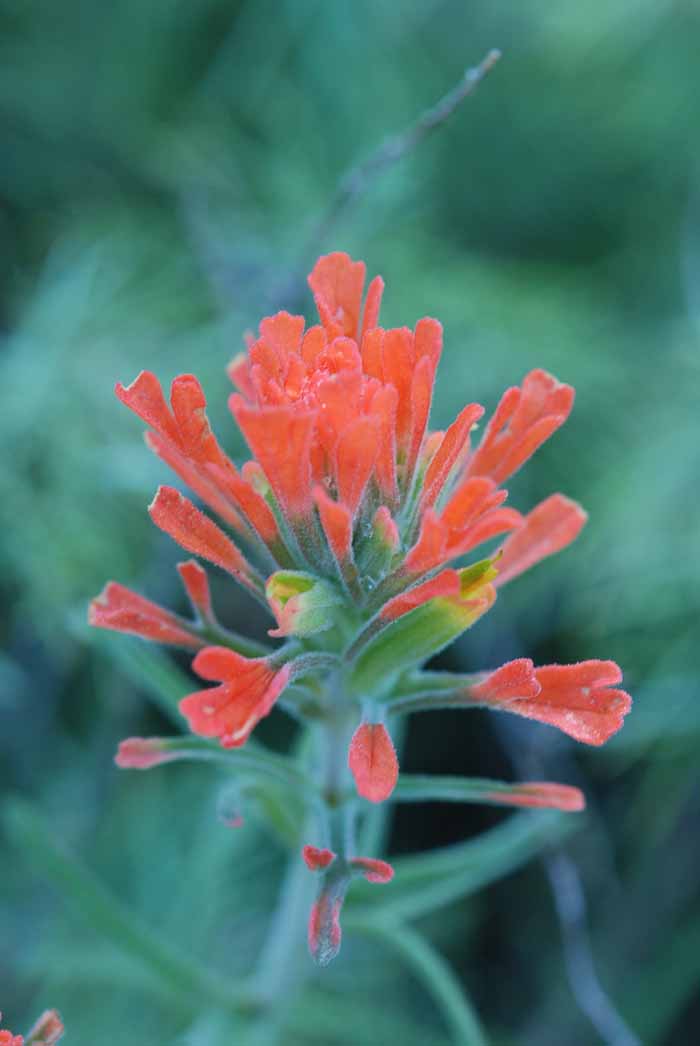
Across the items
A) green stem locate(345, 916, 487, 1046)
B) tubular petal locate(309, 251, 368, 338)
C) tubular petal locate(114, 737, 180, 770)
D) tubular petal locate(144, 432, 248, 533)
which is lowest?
green stem locate(345, 916, 487, 1046)

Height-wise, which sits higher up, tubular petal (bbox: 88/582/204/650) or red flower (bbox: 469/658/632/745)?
tubular petal (bbox: 88/582/204/650)

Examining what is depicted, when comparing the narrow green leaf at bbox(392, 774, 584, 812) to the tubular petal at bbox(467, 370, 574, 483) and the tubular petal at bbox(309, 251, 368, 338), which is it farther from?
the tubular petal at bbox(309, 251, 368, 338)

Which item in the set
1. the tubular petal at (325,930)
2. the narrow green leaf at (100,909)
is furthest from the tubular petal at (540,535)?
the narrow green leaf at (100,909)

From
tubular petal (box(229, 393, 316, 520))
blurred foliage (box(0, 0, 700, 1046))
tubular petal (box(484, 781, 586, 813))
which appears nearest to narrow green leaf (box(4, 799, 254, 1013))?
blurred foliage (box(0, 0, 700, 1046))

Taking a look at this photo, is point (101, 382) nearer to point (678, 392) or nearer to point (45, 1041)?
point (678, 392)

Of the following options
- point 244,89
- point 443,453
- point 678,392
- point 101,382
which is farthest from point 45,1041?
point 244,89

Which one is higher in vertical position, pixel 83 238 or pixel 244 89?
pixel 244 89

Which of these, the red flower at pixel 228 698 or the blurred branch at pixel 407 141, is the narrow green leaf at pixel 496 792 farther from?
the blurred branch at pixel 407 141

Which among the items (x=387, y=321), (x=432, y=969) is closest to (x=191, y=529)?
(x=432, y=969)
